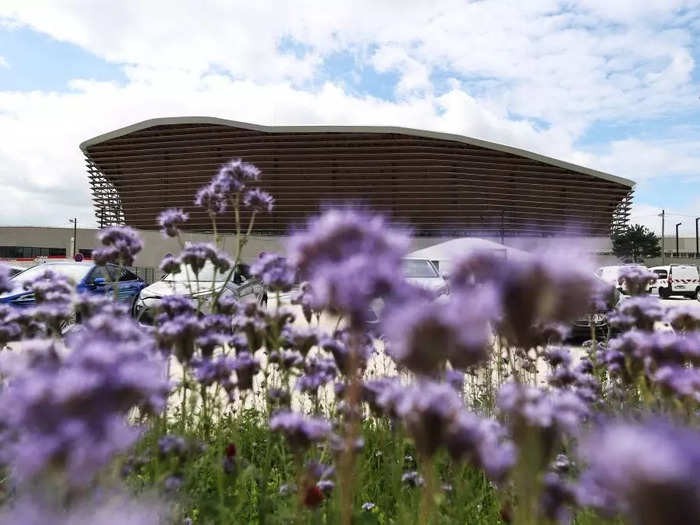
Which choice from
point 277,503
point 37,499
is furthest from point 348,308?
point 277,503

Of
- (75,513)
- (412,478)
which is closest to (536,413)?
(75,513)

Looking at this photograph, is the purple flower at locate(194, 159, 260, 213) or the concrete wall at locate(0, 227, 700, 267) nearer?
the concrete wall at locate(0, 227, 700, 267)

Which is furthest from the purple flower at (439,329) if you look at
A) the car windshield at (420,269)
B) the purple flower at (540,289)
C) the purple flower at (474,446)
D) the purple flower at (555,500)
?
the car windshield at (420,269)

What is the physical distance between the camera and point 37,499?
917 mm

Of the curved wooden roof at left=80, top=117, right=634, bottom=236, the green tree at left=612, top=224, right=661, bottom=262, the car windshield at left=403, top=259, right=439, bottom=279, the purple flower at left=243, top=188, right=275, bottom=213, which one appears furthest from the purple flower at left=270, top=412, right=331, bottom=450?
the green tree at left=612, top=224, right=661, bottom=262

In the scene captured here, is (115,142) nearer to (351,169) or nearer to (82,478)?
(351,169)

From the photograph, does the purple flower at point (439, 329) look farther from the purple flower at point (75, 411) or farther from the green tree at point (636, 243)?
the green tree at point (636, 243)

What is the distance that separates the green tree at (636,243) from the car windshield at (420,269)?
62930 millimetres

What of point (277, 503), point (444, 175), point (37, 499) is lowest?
point (277, 503)

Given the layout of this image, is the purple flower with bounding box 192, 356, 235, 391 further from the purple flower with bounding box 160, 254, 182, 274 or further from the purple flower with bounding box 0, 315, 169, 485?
the purple flower with bounding box 0, 315, 169, 485

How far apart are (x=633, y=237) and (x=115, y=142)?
65.4 metres

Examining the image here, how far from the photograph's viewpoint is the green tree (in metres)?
69.2

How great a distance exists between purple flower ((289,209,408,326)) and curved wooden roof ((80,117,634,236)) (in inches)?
2043

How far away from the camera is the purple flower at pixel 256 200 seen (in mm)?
Result: 3590
